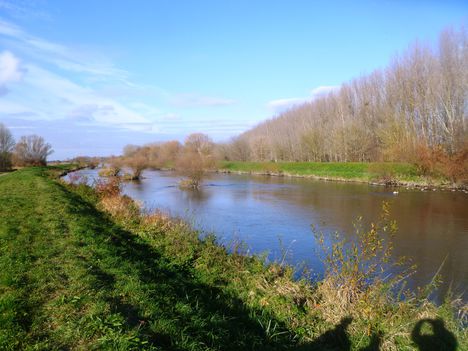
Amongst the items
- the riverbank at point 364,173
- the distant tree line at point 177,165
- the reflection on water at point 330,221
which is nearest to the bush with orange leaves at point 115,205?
the reflection on water at point 330,221

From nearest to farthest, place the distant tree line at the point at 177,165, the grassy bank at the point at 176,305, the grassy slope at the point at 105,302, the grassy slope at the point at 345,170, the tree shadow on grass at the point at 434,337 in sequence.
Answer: the grassy slope at the point at 105,302 → the grassy bank at the point at 176,305 → the tree shadow on grass at the point at 434,337 → the distant tree line at the point at 177,165 → the grassy slope at the point at 345,170

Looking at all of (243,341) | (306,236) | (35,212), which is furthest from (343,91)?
(243,341)

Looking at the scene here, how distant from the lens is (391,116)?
44250mm

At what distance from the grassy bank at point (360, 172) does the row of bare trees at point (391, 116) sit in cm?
141

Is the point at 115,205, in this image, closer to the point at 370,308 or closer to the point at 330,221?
the point at 330,221

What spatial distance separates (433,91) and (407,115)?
464cm

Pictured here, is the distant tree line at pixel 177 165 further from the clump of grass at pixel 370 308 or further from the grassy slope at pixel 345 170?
the clump of grass at pixel 370 308

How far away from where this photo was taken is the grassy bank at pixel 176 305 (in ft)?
14.3

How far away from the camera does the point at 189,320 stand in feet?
16.8

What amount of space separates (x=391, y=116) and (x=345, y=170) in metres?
Result: 8.82

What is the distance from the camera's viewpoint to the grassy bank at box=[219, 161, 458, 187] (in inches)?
1335

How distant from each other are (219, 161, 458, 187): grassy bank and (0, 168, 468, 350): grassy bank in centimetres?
2921

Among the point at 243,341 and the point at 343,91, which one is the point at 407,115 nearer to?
the point at 343,91

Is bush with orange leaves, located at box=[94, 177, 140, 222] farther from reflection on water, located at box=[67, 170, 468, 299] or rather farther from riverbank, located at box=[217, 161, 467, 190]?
riverbank, located at box=[217, 161, 467, 190]
